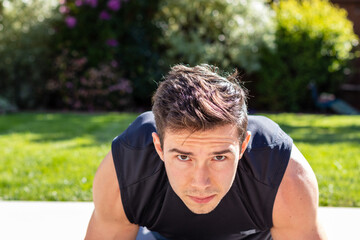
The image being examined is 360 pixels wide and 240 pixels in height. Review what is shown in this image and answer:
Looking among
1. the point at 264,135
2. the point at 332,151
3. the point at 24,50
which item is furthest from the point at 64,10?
the point at 264,135

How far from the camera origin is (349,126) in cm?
680

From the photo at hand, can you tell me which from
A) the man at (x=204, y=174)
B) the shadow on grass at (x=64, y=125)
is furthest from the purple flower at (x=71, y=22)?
the man at (x=204, y=174)

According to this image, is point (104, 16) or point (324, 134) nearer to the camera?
point (324, 134)

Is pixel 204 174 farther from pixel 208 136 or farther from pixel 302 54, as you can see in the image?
pixel 302 54

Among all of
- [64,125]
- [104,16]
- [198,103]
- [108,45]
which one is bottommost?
[64,125]

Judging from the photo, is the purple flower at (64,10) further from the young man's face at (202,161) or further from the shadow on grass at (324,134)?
the young man's face at (202,161)

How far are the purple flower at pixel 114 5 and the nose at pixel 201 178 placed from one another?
732cm

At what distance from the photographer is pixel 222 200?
78.8 inches

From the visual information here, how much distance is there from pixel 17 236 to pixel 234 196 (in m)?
1.51

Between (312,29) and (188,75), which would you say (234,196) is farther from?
(312,29)

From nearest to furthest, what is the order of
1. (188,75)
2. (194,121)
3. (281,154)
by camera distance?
(194,121) → (188,75) → (281,154)

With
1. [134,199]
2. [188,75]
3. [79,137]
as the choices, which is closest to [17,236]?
[134,199]

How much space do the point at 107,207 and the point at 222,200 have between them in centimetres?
53

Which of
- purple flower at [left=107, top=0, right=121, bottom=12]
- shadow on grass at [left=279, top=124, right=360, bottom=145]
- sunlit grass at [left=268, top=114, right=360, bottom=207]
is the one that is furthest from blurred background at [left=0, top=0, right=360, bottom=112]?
shadow on grass at [left=279, top=124, right=360, bottom=145]
